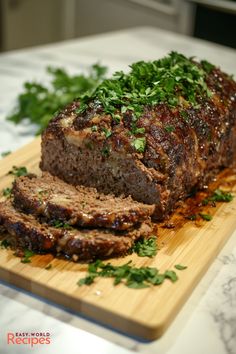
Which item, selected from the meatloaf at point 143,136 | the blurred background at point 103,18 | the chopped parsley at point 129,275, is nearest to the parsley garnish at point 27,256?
the chopped parsley at point 129,275

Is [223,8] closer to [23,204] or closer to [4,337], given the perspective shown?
[23,204]

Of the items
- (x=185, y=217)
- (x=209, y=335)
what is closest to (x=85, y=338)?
(x=209, y=335)

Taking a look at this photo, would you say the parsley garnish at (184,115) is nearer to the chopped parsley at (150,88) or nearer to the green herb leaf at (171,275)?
the chopped parsley at (150,88)

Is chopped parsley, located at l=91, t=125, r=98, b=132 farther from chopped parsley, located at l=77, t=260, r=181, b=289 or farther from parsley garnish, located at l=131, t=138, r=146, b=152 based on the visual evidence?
chopped parsley, located at l=77, t=260, r=181, b=289

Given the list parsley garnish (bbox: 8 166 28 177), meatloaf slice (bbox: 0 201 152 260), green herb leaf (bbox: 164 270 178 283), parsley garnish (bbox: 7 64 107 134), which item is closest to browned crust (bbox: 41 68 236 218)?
parsley garnish (bbox: 8 166 28 177)

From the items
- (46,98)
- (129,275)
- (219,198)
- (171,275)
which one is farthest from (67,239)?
(46,98)

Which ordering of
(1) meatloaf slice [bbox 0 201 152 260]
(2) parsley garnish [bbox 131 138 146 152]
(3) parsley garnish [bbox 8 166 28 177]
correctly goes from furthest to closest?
1. (3) parsley garnish [bbox 8 166 28 177]
2. (2) parsley garnish [bbox 131 138 146 152]
3. (1) meatloaf slice [bbox 0 201 152 260]
